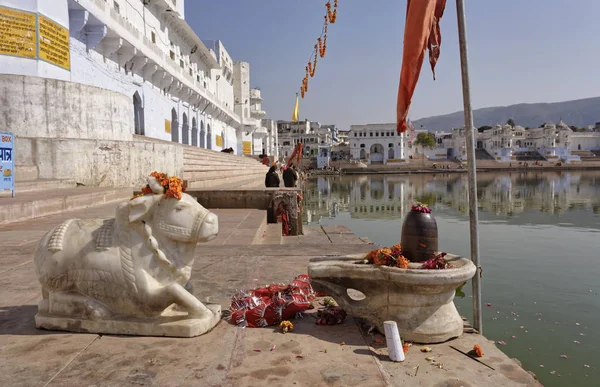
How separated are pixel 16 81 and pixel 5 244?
24.5ft

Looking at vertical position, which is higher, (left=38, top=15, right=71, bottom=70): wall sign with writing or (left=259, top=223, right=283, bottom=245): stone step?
(left=38, top=15, right=71, bottom=70): wall sign with writing

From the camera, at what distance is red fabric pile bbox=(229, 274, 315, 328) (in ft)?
10.2

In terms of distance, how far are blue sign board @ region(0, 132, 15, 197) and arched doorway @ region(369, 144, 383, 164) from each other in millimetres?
79589

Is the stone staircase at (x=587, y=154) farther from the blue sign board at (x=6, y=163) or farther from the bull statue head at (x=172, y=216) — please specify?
the bull statue head at (x=172, y=216)

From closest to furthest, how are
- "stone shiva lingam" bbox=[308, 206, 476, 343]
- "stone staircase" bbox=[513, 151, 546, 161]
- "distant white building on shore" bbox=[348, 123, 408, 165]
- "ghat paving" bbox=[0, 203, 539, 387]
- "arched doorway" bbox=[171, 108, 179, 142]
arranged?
1. "ghat paving" bbox=[0, 203, 539, 387]
2. "stone shiva lingam" bbox=[308, 206, 476, 343]
3. "arched doorway" bbox=[171, 108, 179, 142]
4. "distant white building on shore" bbox=[348, 123, 408, 165]
5. "stone staircase" bbox=[513, 151, 546, 161]

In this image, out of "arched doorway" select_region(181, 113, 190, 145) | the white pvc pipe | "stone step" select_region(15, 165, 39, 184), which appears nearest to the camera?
the white pvc pipe

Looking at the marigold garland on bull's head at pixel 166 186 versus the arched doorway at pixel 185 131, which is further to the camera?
the arched doorway at pixel 185 131

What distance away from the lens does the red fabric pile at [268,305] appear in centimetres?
310

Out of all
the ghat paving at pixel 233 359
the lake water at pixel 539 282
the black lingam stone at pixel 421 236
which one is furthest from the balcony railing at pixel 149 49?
the black lingam stone at pixel 421 236

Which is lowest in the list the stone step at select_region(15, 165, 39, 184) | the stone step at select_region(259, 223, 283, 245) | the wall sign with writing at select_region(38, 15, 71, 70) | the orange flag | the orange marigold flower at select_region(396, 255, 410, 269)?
the stone step at select_region(259, 223, 283, 245)

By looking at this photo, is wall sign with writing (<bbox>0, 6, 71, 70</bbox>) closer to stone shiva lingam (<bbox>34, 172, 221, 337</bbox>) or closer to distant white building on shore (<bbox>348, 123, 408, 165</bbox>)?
stone shiva lingam (<bbox>34, 172, 221, 337</bbox>)

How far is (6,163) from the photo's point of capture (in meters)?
7.87

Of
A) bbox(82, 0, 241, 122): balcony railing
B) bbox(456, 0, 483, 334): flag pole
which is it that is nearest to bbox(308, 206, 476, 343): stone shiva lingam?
bbox(456, 0, 483, 334): flag pole

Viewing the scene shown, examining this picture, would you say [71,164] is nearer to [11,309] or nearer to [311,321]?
[11,309]
